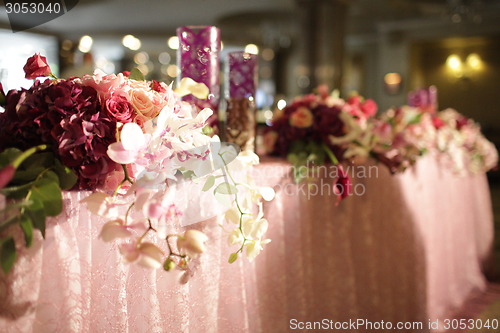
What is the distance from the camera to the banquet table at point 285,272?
93 centimetres

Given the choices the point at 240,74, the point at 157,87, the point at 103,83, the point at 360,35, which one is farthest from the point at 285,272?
the point at 360,35

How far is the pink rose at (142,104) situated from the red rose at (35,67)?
0.60ft

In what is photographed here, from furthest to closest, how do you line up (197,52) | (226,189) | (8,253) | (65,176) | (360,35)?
(360,35), (197,52), (226,189), (65,176), (8,253)

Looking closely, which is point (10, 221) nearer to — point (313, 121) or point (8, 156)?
point (8, 156)

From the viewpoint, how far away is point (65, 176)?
0.90 metres

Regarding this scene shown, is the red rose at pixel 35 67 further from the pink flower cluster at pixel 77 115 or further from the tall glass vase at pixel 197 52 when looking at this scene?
the tall glass vase at pixel 197 52

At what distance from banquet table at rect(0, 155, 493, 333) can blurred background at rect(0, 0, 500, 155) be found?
501 cm

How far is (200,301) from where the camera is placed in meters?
1.20

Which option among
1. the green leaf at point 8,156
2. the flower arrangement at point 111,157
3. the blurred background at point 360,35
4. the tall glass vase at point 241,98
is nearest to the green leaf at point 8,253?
the flower arrangement at point 111,157

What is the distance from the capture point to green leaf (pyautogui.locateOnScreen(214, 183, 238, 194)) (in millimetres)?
1000

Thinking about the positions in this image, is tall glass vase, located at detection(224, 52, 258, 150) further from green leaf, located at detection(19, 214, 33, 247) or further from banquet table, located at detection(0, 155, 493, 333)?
green leaf, located at detection(19, 214, 33, 247)

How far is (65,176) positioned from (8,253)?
0.17 metres

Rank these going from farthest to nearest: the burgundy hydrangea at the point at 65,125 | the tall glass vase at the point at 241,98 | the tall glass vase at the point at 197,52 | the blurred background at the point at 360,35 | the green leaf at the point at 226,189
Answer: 1. the blurred background at the point at 360,35
2. the tall glass vase at the point at 241,98
3. the tall glass vase at the point at 197,52
4. the green leaf at the point at 226,189
5. the burgundy hydrangea at the point at 65,125

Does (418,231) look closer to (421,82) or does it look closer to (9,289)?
(9,289)
